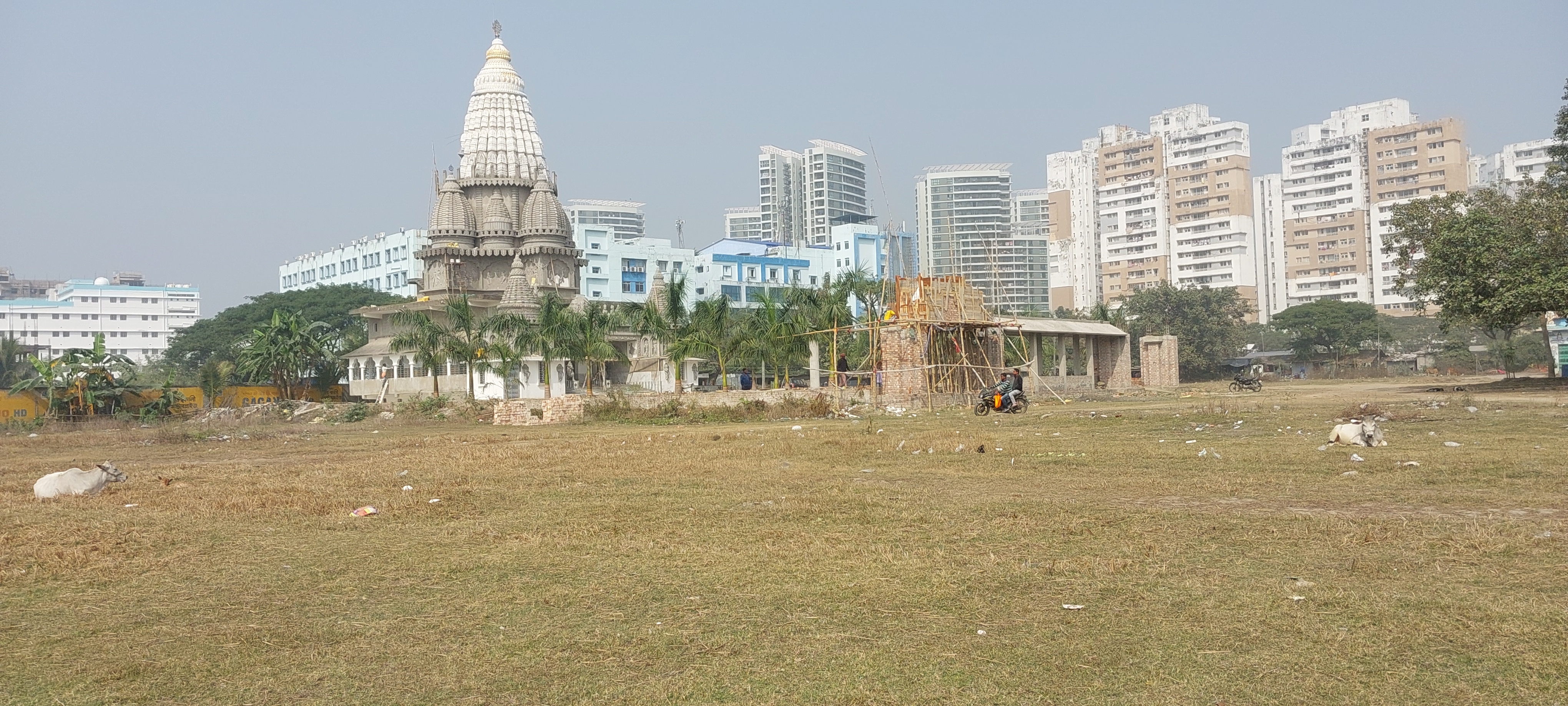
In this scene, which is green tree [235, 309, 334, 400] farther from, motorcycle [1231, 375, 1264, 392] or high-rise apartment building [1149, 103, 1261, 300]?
high-rise apartment building [1149, 103, 1261, 300]

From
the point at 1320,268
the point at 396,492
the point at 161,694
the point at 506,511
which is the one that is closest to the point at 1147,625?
the point at 161,694

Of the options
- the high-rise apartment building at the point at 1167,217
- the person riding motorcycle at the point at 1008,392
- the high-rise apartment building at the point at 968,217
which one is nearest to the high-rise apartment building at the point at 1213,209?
the high-rise apartment building at the point at 1167,217

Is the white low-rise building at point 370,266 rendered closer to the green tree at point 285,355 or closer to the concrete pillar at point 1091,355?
the green tree at point 285,355

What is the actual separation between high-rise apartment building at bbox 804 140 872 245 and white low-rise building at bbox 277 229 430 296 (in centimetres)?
7577

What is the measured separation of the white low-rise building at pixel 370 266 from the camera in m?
115

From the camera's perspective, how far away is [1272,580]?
673cm

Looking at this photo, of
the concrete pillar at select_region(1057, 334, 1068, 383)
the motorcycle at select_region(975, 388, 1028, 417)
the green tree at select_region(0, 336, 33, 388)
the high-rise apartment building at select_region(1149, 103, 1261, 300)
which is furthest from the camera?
the high-rise apartment building at select_region(1149, 103, 1261, 300)

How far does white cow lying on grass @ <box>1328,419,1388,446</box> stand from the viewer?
49.1 feet

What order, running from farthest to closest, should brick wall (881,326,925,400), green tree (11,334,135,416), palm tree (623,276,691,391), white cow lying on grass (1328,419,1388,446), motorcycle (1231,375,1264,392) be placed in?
motorcycle (1231,375,1264,392), green tree (11,334,135,416), palm tree (623,276,691,391), brick wall (881,326,925,400), white cow lying on grass (1328,419,1388,446)

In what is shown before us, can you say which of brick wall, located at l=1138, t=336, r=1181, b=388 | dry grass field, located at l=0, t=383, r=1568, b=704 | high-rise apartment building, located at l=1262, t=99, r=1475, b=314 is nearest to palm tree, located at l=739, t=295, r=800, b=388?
brick wall, located at l=1138, t=336, r=1181, b=388

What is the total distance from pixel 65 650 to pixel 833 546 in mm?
4674

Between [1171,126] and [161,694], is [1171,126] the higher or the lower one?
the higher one

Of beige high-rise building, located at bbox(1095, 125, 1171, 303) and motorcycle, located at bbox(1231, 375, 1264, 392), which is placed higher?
beige high-rise building, located at bbox(1095, 125, 1171, 303)

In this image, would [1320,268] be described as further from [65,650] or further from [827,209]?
[65,650]
